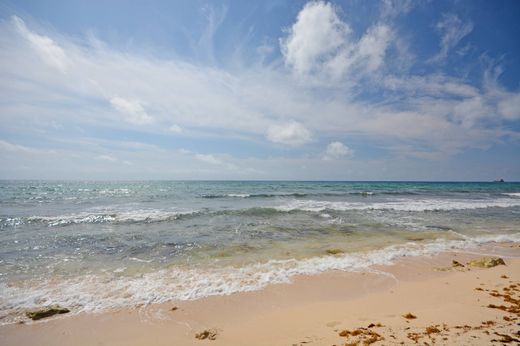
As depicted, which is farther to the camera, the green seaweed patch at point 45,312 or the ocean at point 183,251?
the ocean at point 183,251

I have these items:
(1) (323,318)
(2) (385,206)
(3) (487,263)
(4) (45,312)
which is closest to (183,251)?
(4) (45,312)

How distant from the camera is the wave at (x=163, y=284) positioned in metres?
5.91

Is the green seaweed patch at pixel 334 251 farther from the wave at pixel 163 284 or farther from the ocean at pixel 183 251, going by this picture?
the wave at pixel 163 284

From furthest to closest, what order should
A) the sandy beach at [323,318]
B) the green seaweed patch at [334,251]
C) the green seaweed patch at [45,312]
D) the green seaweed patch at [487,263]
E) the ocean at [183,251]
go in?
the green seaweed patch at [334,251], the green seaweed patch at [487,263], the ocean at [183,251], the green seaweed patch at [45,312], the sandy beach at [323,318]

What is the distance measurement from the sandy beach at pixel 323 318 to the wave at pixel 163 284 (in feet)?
1.30

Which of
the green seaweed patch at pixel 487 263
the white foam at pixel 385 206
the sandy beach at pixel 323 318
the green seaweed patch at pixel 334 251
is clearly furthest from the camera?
the white foam at pixel 385 206

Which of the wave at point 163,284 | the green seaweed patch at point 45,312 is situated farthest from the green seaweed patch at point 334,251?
the green seaweed patch at point 45,312

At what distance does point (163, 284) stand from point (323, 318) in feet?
13.7

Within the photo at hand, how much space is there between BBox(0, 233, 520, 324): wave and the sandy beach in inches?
15.6

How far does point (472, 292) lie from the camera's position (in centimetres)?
592

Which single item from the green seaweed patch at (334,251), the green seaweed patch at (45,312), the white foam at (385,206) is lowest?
the green seaweed patch at (45,312)

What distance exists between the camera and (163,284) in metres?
6.78

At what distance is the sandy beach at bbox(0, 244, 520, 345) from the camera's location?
4203 millimetres

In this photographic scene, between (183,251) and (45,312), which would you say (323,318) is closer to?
(45,312)
